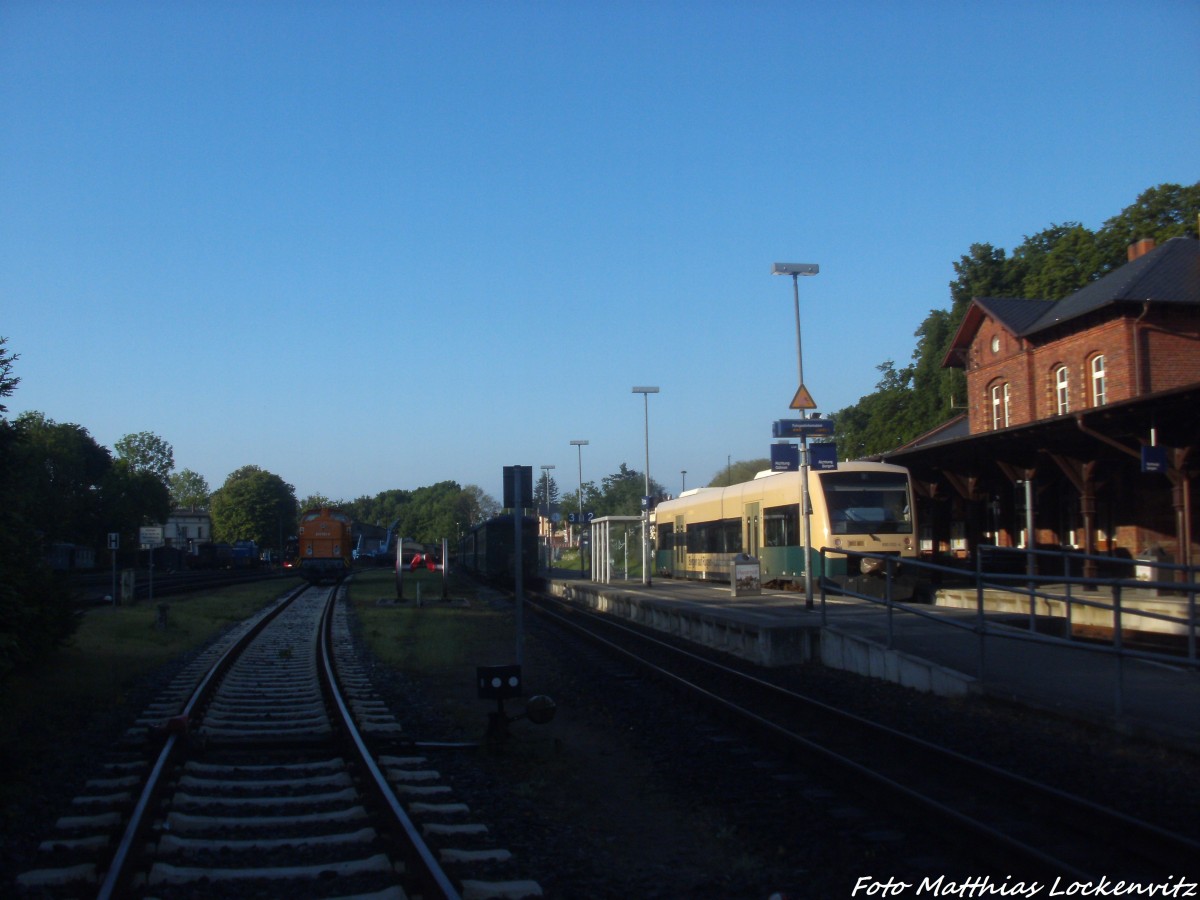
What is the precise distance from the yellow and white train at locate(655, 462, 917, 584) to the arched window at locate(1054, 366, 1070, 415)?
38.0 feet

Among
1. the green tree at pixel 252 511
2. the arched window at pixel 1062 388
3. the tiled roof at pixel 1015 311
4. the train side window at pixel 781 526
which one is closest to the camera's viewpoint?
the train side window at pixel 781 526

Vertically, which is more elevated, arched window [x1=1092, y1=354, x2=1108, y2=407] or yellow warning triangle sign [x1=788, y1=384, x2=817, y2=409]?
arched window [x1=1092, y1=354, x2=1108, y2=407]

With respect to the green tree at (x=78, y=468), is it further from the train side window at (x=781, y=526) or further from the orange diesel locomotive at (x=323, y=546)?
the train side window at (x=781, y=526)

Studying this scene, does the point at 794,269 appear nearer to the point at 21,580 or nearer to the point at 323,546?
the point at 21,580

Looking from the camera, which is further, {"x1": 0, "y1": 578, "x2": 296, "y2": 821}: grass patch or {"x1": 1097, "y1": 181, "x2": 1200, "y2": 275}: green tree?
{"x1": 1097, "y1": 181, "x2": 1200, "y2": 275}: green tree

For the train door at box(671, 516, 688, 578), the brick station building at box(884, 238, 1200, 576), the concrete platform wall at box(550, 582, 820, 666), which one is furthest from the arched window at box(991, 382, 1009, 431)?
the concrete platform wall at box(550, 582, 820, 666)

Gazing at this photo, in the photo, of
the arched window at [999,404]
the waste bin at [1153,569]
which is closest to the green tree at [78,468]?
the arched window at [999,404]

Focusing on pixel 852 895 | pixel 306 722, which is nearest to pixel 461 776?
pixel 306 722

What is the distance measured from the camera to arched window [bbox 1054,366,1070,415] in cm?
3362

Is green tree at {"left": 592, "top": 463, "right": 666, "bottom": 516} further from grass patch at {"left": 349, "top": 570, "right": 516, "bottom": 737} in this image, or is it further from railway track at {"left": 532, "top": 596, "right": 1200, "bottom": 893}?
railway track at {"left": 532, "top": 596, "right": 1200, "bottom": 893}

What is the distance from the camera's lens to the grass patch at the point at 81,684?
7.65 m

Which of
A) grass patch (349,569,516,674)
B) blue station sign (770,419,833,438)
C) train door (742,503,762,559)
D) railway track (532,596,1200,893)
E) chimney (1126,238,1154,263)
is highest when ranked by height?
chimney (1126,238,1154,263)

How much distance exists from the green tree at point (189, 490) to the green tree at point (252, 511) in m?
25.2

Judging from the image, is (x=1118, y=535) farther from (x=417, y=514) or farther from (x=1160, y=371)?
(x=417, y=514)
